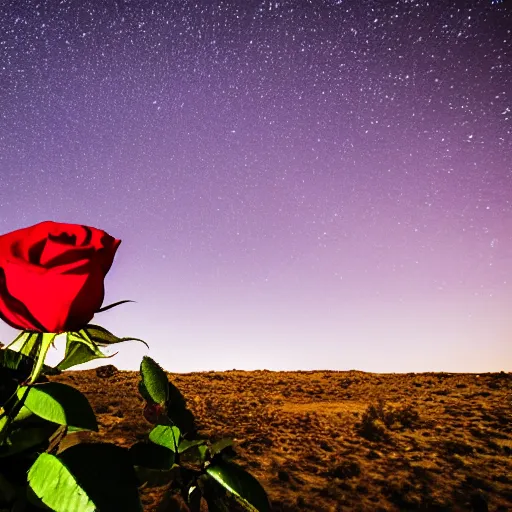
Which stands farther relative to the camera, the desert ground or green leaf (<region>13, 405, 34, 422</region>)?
the desert ground

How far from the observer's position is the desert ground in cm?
496

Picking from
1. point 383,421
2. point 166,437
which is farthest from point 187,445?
point 383,421

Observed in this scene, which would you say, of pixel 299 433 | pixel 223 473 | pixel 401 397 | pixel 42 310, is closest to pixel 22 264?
pixel 42 310

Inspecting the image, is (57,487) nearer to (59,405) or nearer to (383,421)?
(59,405)

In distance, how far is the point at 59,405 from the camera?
1.46 feet

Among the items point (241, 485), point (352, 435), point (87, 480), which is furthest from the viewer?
point (352, 435)

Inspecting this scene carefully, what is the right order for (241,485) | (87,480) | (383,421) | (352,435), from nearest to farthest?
(87,480) < (241,485) < (352,435) < (383,421)

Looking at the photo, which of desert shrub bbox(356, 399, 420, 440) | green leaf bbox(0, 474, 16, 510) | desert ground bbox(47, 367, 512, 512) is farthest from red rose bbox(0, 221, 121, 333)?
desert shrub bbox(356, 399, 420, 440)

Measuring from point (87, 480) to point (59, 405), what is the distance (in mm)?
87

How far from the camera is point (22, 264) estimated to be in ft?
1.44

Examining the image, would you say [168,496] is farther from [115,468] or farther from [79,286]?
[79,286]

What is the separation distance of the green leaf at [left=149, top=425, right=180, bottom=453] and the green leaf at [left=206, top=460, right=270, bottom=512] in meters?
0.05

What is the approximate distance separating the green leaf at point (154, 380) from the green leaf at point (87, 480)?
13 centimetres

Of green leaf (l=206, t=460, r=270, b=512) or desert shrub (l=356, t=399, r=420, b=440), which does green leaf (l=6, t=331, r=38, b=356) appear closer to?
Result: green leaf (l=206, t=460, r=270, b=512)
